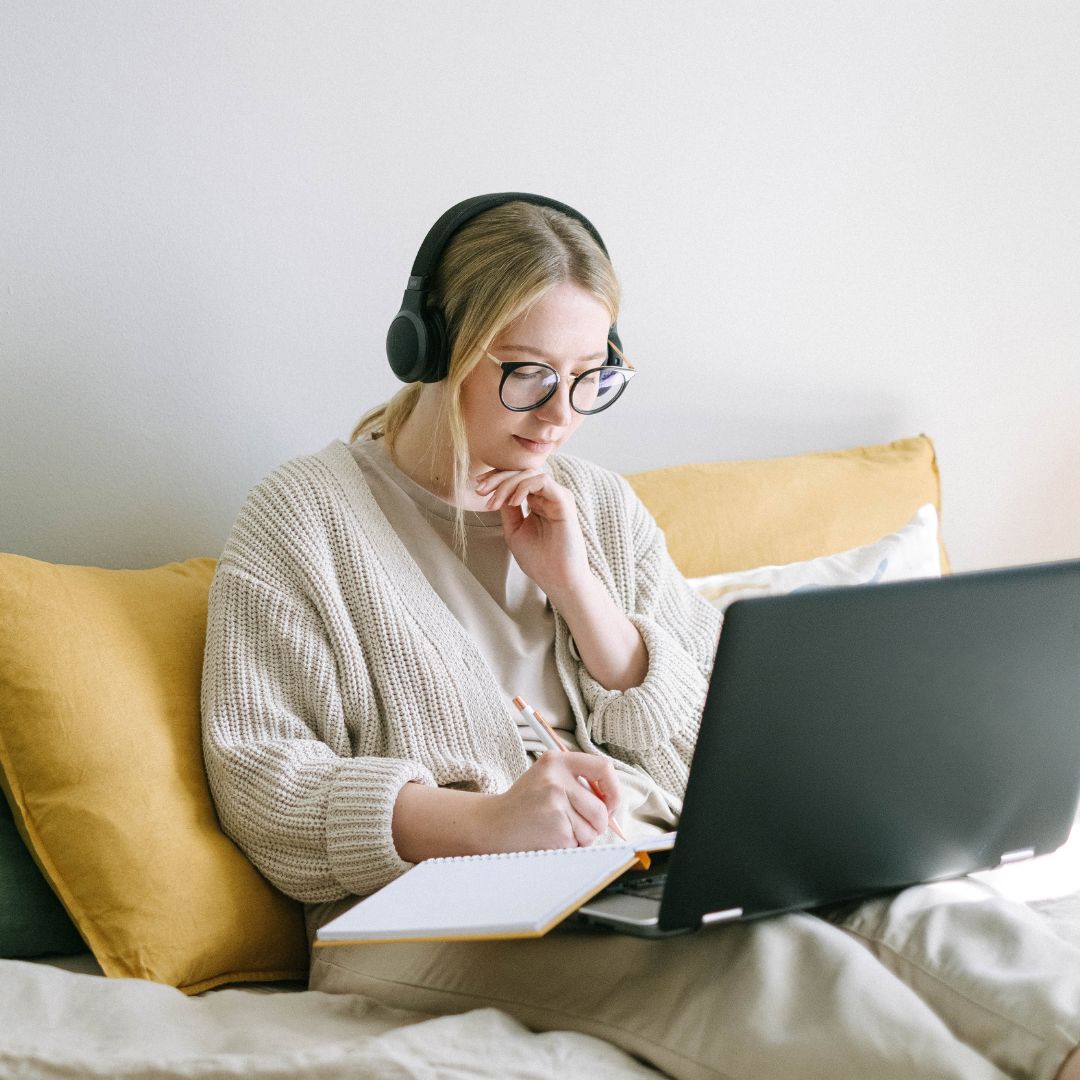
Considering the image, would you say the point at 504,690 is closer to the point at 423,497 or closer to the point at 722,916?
the point at 423,497

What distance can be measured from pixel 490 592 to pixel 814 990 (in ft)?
2.21

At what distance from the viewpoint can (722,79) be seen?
201 centimetres

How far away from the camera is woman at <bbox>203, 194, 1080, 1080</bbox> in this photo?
93cm

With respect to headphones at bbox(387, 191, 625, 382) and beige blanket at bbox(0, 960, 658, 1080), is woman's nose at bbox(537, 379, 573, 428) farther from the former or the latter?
beige blanket at bbox(0, 960, 658, 1080)

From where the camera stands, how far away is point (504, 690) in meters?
1.42

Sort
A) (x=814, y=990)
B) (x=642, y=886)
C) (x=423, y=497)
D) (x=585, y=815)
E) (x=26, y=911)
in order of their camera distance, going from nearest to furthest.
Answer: (x=814, y=990) < (x=642, y=886) < (x=585, y=815) < (x=26, y=911) < (x=423, y=497)

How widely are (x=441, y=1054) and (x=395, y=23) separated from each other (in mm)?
1327

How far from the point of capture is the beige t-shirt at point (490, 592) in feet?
4.68

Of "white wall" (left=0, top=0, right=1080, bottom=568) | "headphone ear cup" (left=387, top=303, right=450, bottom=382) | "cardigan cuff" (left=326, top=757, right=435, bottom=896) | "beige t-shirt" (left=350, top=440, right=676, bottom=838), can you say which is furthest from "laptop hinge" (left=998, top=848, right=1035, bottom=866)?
"white wall" (left=0, top=0, right=1080, bottom=568)

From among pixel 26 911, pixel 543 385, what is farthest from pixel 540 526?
pixel 26 911

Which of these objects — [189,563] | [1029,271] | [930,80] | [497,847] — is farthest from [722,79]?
[497,847]

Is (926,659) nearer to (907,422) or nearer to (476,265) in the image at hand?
(476,265)

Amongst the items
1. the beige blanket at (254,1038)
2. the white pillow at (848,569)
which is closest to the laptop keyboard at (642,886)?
the beige blanket at (254,1038)

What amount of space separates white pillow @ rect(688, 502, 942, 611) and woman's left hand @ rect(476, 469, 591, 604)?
1.14 feet
